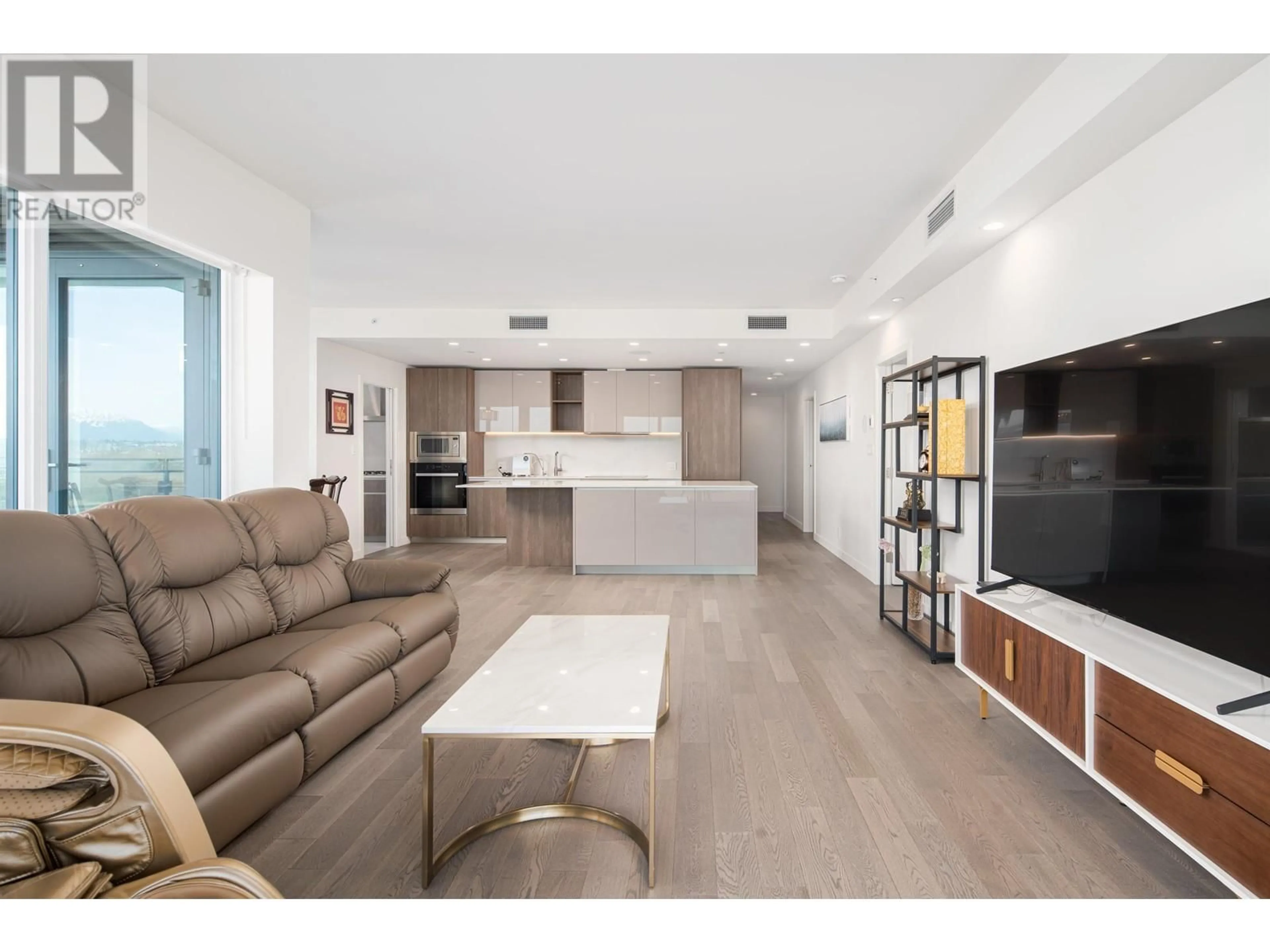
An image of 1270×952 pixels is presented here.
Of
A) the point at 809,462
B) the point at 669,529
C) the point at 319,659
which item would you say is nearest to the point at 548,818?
the point at 319,659

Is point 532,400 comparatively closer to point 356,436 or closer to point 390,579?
point 356,436

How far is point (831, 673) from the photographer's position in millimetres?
3357

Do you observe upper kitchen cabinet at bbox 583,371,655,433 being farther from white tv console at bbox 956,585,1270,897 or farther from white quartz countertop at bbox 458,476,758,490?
white tv console at bbox 956,585,1270,897

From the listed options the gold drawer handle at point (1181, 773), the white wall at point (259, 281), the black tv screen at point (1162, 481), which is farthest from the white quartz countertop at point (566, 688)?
the white wall at point (259, 281)

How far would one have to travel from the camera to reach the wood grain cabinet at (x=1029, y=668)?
1.99 m

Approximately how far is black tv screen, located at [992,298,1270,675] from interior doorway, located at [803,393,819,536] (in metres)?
6.47

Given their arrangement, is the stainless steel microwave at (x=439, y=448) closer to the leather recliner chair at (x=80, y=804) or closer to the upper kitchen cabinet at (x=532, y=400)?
the upper kitchen cabinet at (x=532, y=400)

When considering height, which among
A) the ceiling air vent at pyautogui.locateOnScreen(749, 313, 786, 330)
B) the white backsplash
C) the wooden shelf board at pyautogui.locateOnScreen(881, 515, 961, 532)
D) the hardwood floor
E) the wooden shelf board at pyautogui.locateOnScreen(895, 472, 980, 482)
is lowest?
the hardwood floor

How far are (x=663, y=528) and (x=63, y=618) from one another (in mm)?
4835

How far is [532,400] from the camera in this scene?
8352 mm

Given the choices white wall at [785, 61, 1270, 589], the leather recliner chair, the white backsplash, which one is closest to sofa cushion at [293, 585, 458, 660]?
the leather recliner chair

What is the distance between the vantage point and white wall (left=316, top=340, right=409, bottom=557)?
652 centimetres
